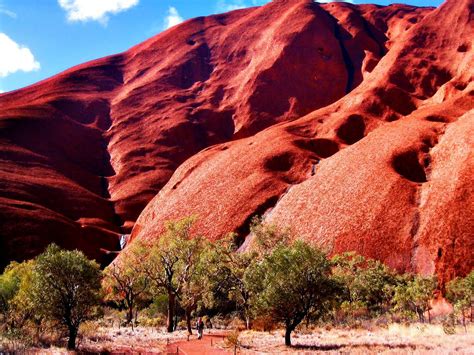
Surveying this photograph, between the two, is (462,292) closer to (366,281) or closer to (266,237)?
(366,281)

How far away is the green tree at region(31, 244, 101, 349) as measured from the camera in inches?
1051

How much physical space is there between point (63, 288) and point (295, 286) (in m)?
12.9

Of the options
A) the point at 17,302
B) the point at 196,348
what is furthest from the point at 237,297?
the point at 17,302

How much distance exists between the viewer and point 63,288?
27406mm

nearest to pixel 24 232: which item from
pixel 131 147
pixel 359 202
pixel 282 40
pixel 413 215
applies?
pixel 131 147

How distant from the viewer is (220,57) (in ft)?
468

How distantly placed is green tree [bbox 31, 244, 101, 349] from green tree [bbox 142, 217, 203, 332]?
506 inches

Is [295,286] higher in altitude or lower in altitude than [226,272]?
lower

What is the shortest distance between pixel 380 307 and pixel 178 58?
368 feet

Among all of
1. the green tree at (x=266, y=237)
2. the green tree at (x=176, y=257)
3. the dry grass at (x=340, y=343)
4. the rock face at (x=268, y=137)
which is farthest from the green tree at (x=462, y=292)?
the green tree at (x=176, y=257)

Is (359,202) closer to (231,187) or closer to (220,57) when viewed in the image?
(231,187)

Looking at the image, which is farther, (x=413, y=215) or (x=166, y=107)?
(x=166, y=107)

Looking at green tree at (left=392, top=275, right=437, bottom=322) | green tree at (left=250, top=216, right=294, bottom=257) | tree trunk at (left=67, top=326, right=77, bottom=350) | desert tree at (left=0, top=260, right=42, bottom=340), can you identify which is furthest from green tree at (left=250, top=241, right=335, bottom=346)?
green tree at (left=250, top=216, right=294, bottom=257)

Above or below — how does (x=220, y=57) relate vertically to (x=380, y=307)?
above
